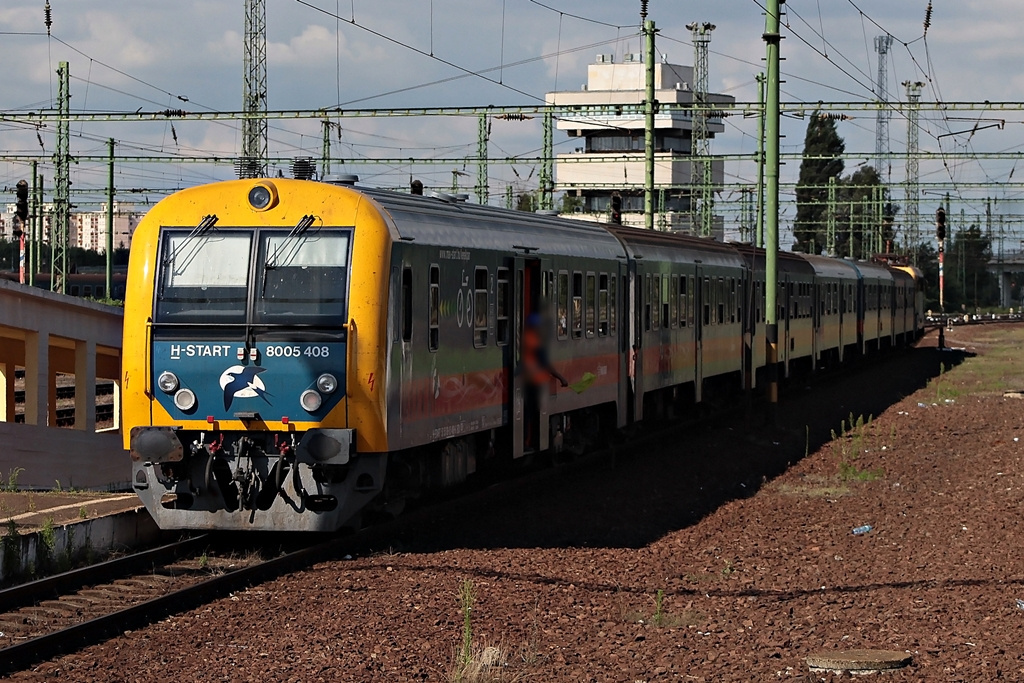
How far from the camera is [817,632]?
923cm

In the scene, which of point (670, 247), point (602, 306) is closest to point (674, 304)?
point (670, 247)

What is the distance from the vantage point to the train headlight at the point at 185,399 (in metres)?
12.2

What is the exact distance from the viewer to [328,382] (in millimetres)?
11938

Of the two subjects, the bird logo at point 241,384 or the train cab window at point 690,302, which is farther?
the train cab window at point 690,302

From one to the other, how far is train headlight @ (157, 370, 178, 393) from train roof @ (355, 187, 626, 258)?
2.19 metres

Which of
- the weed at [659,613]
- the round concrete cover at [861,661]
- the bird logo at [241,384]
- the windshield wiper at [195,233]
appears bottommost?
the weed at [659,613]

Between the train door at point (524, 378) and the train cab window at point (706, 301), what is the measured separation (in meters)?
8.17

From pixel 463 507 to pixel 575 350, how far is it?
9.76 ft

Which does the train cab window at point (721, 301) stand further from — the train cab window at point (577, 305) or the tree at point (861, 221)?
the tree at point (861, 221)

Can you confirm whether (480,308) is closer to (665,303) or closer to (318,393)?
(318,393)

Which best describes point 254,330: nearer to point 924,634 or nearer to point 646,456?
point 924,634

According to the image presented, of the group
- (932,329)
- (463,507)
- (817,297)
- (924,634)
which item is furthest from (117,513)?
(932,329)

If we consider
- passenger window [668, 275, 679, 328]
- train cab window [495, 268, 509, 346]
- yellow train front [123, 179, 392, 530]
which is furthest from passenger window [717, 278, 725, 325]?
yellow train front [123, 179, 392, 530]

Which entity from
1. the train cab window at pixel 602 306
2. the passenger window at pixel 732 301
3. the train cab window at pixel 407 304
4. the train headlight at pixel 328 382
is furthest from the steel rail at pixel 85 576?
the passenger window at pixel 732 301
